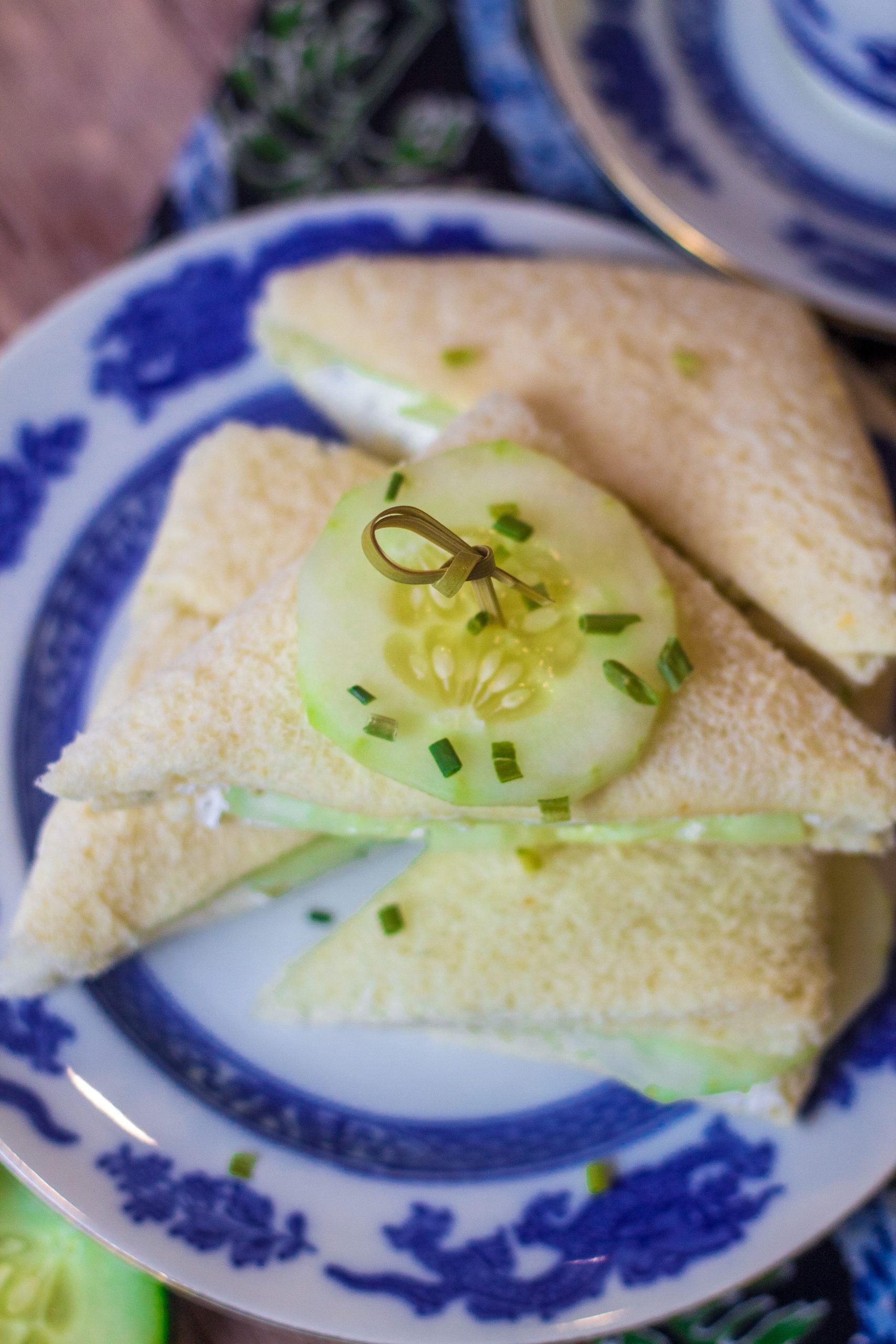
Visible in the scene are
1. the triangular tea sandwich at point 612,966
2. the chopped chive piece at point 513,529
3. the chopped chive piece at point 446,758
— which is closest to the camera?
the chopped chive piece at point 446,758

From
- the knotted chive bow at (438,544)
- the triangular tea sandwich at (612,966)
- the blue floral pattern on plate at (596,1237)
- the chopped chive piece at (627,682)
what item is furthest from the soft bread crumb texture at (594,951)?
the knotted chive bow at (438,544)

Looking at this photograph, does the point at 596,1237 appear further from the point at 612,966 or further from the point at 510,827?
the point at 510,827

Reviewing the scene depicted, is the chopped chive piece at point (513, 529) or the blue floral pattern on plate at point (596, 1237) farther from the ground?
the chopped chive piece at point (513, 529)

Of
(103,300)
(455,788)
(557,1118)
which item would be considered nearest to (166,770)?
(455,788)

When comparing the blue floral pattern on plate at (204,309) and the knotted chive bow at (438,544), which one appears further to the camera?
the blue floral pattern on plate at (204,309)

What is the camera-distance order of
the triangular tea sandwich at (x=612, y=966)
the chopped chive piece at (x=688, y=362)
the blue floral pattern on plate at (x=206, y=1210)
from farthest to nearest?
the chopped chive piece at (x=688, y=362) → the triangular tea sandwich at (x=612, y=966) → the blue floral pattern on plate at (x=206, y=1210)

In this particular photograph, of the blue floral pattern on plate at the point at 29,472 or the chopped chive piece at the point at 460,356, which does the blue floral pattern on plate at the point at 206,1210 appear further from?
the chopped chive piece at the point at 460,356
